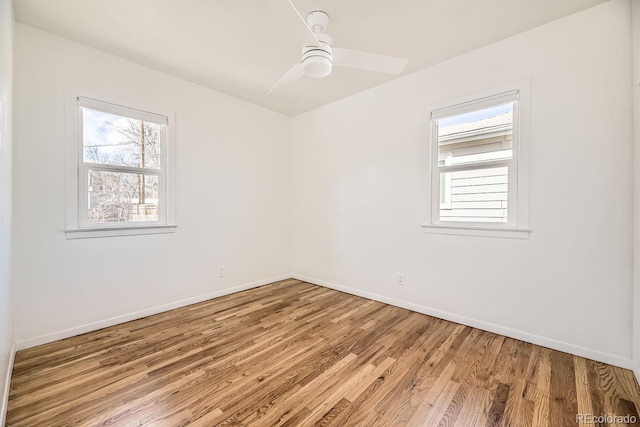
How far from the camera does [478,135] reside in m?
2.68

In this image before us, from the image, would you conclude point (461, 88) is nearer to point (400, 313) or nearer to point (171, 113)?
point (400, 313)

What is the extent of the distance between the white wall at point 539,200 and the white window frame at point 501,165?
6cm

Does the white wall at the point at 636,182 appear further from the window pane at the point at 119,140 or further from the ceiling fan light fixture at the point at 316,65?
the window pane at the point at 119,140

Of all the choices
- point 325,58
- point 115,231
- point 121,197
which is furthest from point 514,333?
point 121,197

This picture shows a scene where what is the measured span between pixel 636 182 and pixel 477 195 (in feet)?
3.36

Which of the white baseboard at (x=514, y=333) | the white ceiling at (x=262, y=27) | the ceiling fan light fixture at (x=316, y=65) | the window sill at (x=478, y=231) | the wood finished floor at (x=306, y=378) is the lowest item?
the wood finished floor at (x=306, y=378)

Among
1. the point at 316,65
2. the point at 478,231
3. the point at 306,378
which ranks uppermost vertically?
the point at 316,65

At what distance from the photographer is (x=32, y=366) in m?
1.98

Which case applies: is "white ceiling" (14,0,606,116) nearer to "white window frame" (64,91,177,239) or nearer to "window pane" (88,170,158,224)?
"white window frame" (64,91,177,239)

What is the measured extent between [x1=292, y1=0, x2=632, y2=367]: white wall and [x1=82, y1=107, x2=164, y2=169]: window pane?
2392mm

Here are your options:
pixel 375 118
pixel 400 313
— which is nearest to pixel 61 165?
pixel 375 118

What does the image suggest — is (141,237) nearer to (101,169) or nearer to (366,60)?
(101,169)

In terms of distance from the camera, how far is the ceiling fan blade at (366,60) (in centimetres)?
189

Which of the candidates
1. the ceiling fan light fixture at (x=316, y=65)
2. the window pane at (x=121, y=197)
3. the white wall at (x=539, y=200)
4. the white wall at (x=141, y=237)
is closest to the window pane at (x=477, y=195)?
the white wall at (x=539, y=200)
